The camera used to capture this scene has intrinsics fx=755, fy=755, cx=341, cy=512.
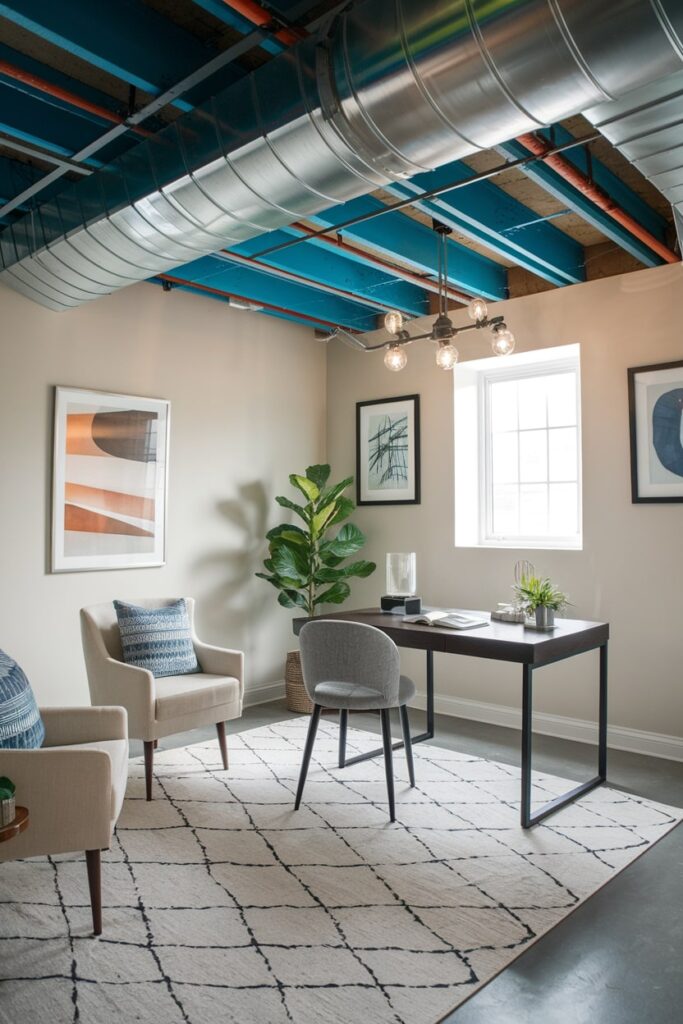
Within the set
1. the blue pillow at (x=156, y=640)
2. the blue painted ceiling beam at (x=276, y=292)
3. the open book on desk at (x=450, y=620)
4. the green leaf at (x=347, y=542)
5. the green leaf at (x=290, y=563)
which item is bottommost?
the blue pillow at (x=156, y=640)

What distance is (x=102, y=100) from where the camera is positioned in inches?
112

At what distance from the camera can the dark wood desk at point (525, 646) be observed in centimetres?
317

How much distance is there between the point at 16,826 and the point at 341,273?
3.54m

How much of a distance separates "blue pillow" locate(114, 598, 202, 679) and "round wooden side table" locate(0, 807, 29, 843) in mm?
1519

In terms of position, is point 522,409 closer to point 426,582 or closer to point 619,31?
point 426,582

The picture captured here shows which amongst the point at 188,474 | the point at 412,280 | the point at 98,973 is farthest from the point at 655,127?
the point at 188,474

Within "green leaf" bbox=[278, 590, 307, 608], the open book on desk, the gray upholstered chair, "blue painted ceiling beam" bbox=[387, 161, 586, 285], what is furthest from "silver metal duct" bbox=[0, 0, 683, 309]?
"green leaf" bbox=[278, 590, 307, 608]

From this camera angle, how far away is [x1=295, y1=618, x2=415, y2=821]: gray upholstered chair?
320cm

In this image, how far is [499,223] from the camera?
3.79 meters

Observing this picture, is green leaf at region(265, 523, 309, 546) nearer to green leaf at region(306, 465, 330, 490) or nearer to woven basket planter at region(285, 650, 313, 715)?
green leaf at region(306, 465, 330, 490)

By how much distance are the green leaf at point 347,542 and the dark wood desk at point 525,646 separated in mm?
1118

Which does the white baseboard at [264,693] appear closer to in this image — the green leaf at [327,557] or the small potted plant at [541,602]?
the green leaf at [327,557]

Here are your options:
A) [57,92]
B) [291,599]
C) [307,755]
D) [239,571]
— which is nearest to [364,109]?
[57,92]

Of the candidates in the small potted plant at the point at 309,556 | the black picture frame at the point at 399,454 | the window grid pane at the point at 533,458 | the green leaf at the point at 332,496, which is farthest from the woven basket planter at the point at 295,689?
the window grid pane at the point at 533,458
